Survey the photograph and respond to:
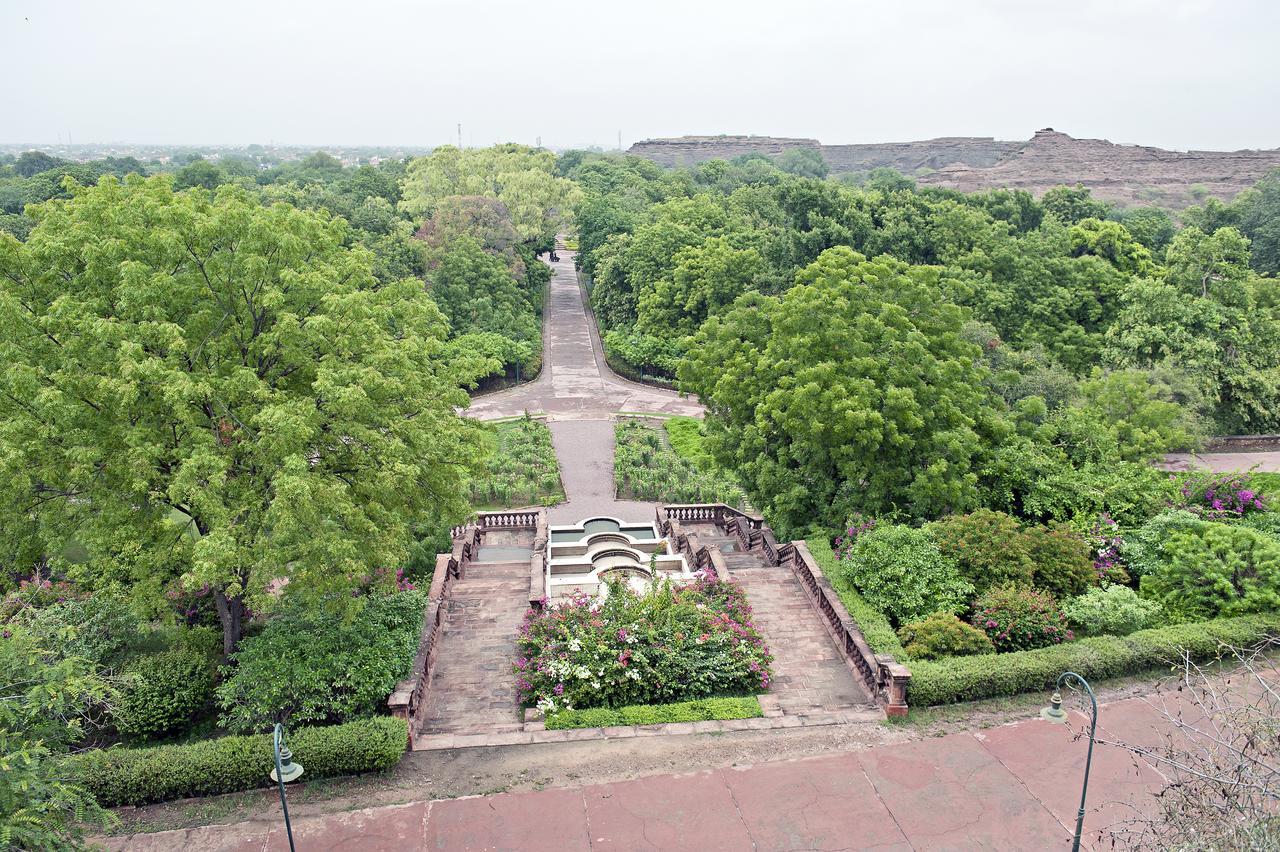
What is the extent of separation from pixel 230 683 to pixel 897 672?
1134 cm

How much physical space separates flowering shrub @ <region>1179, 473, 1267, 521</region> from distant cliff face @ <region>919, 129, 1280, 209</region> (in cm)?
7762

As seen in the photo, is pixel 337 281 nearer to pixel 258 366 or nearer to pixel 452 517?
pixel 258 366

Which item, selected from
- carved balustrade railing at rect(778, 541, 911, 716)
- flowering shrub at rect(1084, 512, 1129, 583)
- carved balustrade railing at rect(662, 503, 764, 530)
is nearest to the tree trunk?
carved balustrade railing at rect(778, 541, 911, 716)

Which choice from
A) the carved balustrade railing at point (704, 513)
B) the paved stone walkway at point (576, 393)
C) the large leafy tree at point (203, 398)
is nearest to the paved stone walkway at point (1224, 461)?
the carved balustrade railing at point (704, 513)

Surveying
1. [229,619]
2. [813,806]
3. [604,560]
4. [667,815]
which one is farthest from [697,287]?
[667,815]

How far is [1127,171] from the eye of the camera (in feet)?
312

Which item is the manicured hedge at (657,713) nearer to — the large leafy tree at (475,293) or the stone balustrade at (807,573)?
the stone balustrade at (807,573)

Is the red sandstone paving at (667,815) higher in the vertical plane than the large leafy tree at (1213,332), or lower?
lower

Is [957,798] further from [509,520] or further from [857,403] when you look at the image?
[509,520]

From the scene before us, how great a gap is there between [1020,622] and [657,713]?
292 inches

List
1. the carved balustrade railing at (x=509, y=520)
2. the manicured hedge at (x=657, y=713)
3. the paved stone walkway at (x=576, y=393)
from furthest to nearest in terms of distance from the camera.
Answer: the paved stone walkway at (x=576, y=393)
the carved balustrade railing at (x=509, y=520)
the manicured hedge at (x=657, y=713)

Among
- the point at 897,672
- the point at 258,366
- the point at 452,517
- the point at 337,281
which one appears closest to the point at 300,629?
the point at 452,517

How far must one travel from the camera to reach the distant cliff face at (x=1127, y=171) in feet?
295

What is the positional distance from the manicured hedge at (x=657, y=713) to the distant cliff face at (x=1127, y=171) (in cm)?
8939
